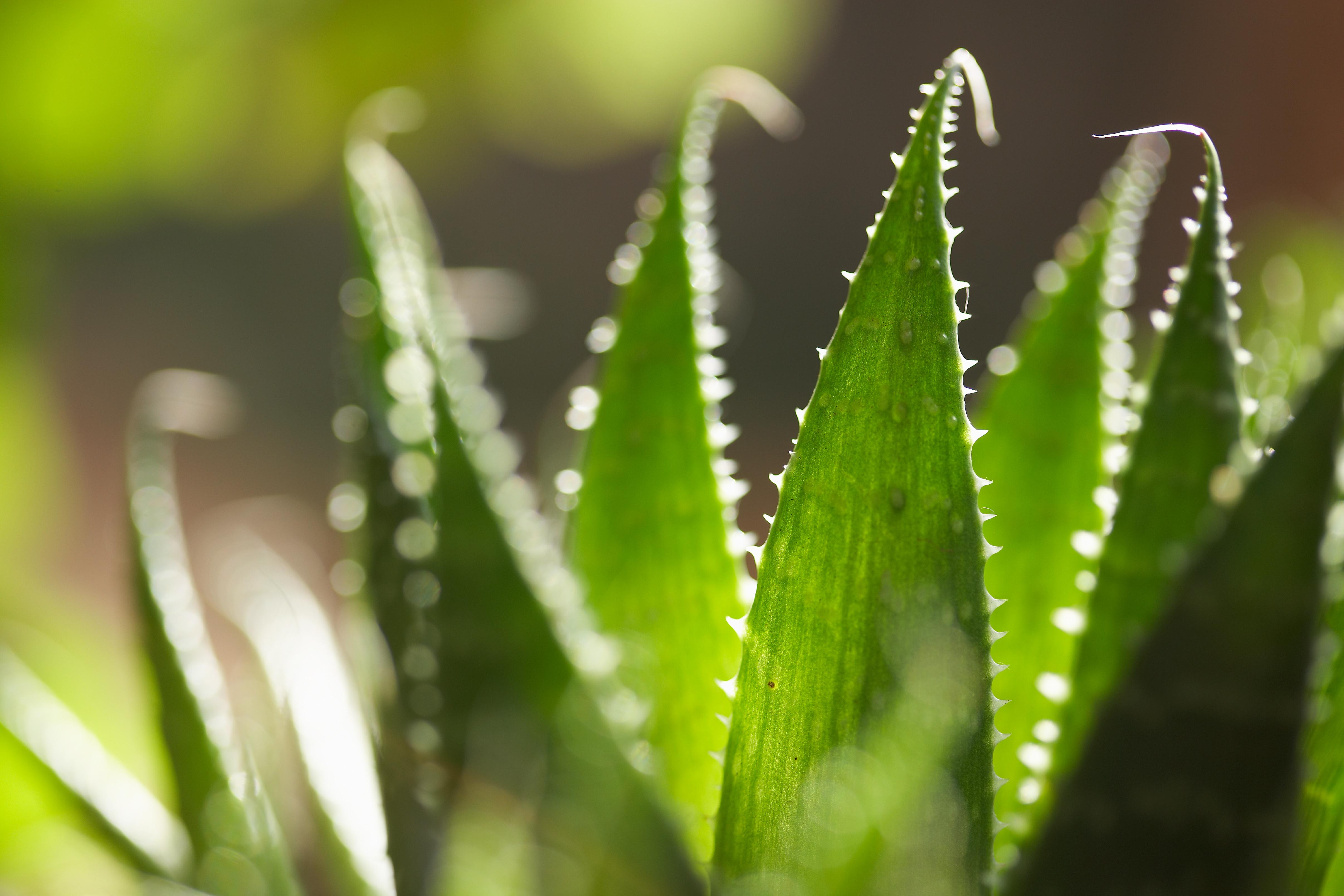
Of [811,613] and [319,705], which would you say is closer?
[811,613]

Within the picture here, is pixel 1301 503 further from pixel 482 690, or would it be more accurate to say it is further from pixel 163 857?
pixel 163 857

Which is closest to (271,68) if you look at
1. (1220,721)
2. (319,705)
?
(319,705)

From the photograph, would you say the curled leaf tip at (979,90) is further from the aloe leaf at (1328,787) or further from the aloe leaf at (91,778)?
the aloe leaf at (91,778)

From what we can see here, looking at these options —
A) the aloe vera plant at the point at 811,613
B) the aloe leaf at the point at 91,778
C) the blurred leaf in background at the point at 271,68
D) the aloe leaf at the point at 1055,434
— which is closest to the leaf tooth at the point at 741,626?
the aloe vera plant at the point at 811,613

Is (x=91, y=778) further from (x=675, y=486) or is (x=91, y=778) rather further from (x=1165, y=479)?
(x=1165, y=479)

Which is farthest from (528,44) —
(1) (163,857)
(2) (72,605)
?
(1) (163,857)

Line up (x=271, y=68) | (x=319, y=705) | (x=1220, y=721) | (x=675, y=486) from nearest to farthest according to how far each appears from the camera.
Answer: (x=1220, y=721), (x=675, y=486), (x=319, y=705), (x=271, y=68)

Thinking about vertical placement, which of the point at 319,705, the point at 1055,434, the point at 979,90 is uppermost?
the point at 979,90

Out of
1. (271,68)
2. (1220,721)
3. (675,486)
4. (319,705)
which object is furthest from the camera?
(271,68)

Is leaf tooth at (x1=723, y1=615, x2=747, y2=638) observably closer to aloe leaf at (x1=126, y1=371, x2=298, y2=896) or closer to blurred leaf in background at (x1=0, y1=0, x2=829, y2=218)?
aloe leaf at (x1=126, y1=371, x2=298, y2=896)
